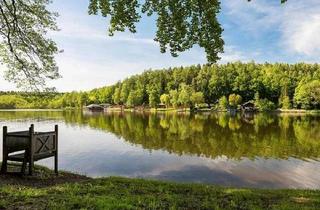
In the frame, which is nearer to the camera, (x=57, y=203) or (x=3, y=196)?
(x=57, y=203)

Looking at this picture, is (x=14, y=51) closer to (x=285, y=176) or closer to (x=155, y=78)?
(x=285, y=176)

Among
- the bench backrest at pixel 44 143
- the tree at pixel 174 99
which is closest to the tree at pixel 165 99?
the tree at pixel 174 99

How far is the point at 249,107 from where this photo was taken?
5827 inches

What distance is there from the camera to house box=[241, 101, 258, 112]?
146m

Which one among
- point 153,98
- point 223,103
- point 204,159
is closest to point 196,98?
point 223,103

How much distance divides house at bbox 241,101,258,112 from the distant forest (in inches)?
119

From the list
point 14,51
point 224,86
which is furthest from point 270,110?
point 14,51

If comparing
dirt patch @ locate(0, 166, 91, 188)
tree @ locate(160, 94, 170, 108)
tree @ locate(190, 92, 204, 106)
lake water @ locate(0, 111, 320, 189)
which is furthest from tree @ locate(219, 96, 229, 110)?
dirt patch @ locate(0, 166, 91, 188)

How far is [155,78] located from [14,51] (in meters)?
172

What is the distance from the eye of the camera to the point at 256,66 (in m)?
186

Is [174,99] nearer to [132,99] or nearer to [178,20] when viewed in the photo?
[132,99]

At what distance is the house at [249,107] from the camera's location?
146m

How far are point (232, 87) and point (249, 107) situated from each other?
2107cm

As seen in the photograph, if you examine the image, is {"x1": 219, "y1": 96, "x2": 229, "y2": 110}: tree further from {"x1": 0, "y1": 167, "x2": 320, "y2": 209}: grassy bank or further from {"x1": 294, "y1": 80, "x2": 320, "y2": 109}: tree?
{"x1": 0, "y1": 167, "x2": 320, "y2": 209}: grassy bank
